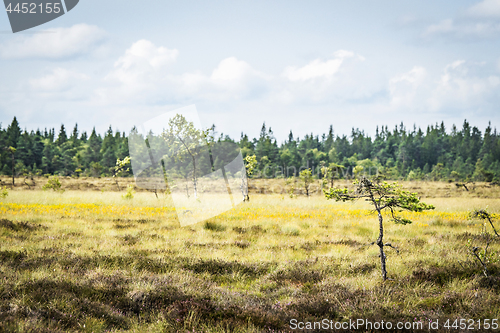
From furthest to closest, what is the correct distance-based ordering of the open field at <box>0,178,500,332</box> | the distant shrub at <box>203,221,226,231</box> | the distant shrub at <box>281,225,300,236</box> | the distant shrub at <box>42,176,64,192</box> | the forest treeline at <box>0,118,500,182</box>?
the forest treeline at <box>0,118,500,182</box> < the distant shrub at <box>42,176,64,192</box> < the distant shrub at <box>203,221,226,231</box> < the distant shrub at <box>281,225,300,236</box> < the open field at <box>0,178,500,332</box>

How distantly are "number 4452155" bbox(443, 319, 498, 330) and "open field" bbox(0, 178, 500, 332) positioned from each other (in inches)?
5.9

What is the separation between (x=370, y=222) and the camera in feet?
42.8

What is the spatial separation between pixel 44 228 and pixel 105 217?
9.20 feet

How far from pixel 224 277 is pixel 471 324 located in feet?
13.9

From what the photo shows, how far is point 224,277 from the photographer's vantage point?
6.31m

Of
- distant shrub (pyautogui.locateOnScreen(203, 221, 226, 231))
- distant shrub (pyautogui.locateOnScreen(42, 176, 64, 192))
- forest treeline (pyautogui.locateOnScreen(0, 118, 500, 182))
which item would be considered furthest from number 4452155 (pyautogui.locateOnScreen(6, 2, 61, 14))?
forest treeline (pyautogui.locateOnScreen(0, 118, 500, 182))

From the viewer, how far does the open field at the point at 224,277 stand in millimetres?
4410

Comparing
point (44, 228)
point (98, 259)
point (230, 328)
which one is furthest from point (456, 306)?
point (44, 228)

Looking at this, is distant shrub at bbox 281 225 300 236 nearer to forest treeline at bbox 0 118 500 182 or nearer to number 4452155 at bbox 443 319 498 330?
number 4452155 at bbox 443 319 498 330

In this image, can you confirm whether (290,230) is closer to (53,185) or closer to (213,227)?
(213,227)

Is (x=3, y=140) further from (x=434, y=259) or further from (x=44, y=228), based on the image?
(x=434, y=259)

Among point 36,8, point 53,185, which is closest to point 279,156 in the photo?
point 53,185

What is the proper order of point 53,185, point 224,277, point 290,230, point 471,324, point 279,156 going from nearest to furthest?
point 471,324, point 224,277, point 290,230, point 53,185, point 279,156

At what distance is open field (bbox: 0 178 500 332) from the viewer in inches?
174
